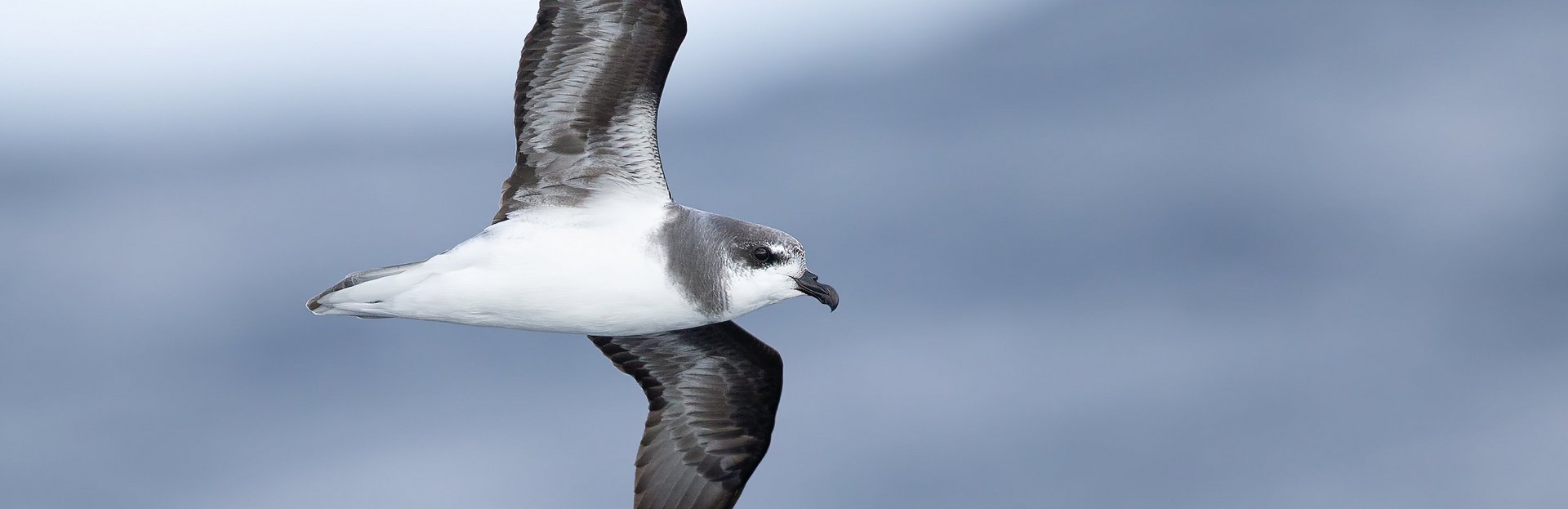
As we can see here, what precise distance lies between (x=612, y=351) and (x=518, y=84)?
148 inches

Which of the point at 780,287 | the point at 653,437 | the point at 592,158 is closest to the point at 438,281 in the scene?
the point at 592,158

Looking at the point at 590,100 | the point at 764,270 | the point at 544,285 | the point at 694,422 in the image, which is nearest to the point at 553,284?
the point at 544,285

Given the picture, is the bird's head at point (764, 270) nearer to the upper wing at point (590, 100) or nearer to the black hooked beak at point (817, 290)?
the black hooked beak at point (817, 290)

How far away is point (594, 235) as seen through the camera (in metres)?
13.7

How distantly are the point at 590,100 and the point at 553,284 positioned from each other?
1.62 metres

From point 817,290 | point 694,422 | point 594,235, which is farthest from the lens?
point 694,422

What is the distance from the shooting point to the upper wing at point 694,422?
16.2m

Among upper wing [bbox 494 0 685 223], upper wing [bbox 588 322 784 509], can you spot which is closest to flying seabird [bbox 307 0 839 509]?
upper wing [bbox 494 0 685 223]

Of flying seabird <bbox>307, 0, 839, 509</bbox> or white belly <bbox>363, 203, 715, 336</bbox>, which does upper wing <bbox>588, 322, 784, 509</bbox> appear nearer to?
flying seabird <bbox>307, 0, 839, 509</bbox>

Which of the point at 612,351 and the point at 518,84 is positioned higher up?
the point at 518,84

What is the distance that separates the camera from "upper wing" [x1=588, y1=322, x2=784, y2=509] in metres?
16.2

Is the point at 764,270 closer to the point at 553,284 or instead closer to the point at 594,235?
the point at 594,235

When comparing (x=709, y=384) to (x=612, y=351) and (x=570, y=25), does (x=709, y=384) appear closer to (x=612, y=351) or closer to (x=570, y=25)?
(x=612, y=351)

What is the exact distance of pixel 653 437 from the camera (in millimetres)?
16438
